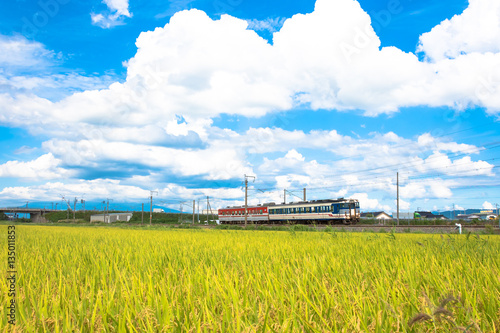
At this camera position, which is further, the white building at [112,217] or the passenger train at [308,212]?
the white building at [112,217]

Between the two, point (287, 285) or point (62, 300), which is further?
point (287, 285)

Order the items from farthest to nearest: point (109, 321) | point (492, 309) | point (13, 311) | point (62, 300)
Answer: point (62, 300)
point (13, 311)
point (109, 321)
point (492, 309)

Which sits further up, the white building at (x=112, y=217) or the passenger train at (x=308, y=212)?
the passenger train at (x=308, y=212)

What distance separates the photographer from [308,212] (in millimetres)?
43281

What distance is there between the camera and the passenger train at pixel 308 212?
4059 cm

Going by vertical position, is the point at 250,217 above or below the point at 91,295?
below

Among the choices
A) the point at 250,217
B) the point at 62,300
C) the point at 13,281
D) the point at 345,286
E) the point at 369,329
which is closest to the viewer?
the point at 369,329

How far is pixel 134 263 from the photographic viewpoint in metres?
4.80

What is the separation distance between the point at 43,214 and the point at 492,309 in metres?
144

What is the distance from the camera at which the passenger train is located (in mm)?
40594

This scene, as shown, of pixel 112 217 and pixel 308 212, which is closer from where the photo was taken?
pixel 308 212

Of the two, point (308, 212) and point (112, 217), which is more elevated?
point (308, 212)

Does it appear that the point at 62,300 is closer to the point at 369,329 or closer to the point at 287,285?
the point at 287,285

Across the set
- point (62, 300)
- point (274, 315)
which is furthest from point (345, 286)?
point (62, 300)
